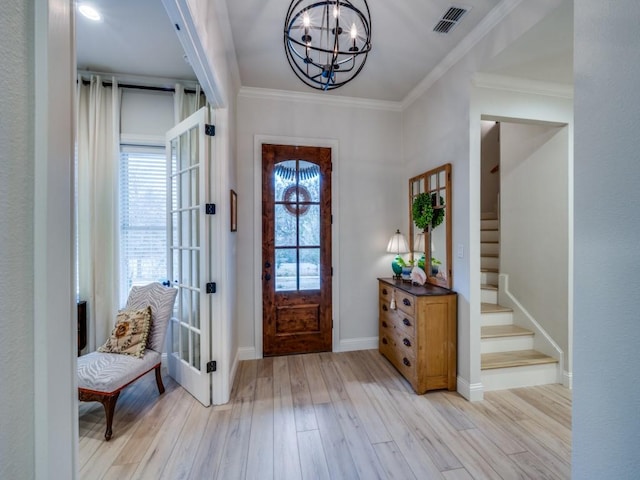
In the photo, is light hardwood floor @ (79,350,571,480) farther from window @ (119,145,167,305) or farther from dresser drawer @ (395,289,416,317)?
window @ (119,145,167,305)

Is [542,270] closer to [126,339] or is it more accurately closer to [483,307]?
[483,307]

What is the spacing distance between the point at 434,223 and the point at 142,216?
3.12m

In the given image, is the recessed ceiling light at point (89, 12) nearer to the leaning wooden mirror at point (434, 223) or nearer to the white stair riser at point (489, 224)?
the leaning wooden mirror at point (434, 223)

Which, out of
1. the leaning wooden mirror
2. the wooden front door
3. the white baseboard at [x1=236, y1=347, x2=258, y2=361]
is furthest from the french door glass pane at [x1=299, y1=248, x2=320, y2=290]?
the leaning wooden mirror

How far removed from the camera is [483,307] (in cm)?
313

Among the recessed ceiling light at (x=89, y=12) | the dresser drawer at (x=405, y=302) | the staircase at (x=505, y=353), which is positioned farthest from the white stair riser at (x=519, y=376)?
the recessed ceiling light at (x=89, y=12)

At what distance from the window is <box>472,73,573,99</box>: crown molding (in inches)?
127

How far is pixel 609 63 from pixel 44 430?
72.1 inches

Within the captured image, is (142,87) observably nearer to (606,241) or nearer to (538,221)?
(606,241)

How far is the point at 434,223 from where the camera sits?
108 inches

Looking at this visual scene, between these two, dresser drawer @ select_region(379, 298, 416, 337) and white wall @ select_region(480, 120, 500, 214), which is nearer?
dresser drawer @ select_region(379, 298, 416, 337)

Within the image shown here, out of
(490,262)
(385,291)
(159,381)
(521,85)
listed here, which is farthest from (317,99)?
(159,381)

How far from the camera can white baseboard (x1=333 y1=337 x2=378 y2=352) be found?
323 cm
